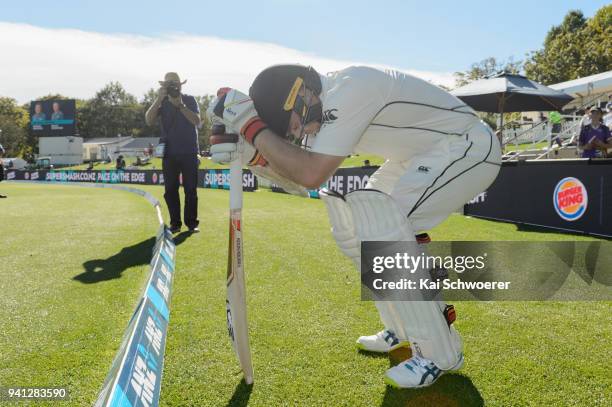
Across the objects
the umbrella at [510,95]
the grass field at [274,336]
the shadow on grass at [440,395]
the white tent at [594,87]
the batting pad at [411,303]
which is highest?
the white tent at [594,87]

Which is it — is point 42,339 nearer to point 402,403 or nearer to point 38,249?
A: point 402,403

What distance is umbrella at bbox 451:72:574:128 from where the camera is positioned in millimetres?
12516

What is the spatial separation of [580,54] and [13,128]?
74.0 m

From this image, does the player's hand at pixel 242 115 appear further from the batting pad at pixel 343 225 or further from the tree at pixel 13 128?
the tree at pixel 13 128

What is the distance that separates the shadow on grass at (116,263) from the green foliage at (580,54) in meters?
40.2

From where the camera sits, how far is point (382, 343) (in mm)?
2707

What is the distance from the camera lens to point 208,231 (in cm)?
689

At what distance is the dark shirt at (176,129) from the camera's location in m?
6.86

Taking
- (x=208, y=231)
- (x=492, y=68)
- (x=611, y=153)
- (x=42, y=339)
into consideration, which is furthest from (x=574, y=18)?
(x=42, y=339)

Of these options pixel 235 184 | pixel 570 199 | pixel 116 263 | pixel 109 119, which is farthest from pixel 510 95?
pixel 109 119

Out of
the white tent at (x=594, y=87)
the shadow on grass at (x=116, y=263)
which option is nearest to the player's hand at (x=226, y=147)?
the shadow on grass at (x=116, y=263)

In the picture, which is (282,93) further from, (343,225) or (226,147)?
(343,225)

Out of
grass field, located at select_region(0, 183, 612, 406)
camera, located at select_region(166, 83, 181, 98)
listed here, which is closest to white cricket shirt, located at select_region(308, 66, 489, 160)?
grass field, located at select_region(0, 183, 612, 406)

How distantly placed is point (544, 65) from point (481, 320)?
4658cm
